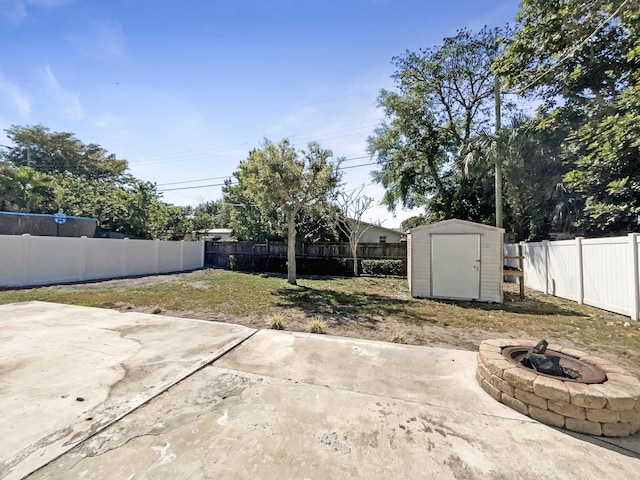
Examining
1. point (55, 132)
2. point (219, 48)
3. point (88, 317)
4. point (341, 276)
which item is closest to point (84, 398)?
point (88, 317)

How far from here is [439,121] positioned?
15.0 meters

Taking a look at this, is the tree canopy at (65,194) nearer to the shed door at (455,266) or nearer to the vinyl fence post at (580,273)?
the shed door at (455,266)

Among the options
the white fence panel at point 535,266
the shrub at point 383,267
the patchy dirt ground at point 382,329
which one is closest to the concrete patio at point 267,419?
the patchy dirt ground at point 382,329

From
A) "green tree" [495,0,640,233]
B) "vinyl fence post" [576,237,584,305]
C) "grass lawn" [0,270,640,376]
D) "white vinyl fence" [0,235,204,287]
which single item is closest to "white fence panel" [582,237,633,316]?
"vinyl fence post" [576,237,584,305]

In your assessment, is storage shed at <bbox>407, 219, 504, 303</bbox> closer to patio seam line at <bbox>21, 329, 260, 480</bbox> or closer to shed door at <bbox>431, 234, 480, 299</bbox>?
shed door at <bbox>431, 234, 480, 299</bbox>

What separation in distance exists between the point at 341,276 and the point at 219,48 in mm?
9936

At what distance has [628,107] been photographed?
7082 millimetres

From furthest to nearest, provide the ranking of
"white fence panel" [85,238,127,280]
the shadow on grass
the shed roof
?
1. "white fence panel" [85,238,127,280]
2. the shed roof
3. the shadow on grass

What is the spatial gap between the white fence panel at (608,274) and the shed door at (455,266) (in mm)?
2330

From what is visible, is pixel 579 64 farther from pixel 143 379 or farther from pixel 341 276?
pixel 143 379

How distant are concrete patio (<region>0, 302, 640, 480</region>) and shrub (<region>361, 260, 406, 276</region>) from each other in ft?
30.7

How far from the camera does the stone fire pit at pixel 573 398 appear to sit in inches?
84.6

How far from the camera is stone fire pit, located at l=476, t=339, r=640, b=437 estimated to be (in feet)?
7.05

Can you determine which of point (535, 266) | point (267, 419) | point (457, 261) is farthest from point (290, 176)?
point (535, 266)
